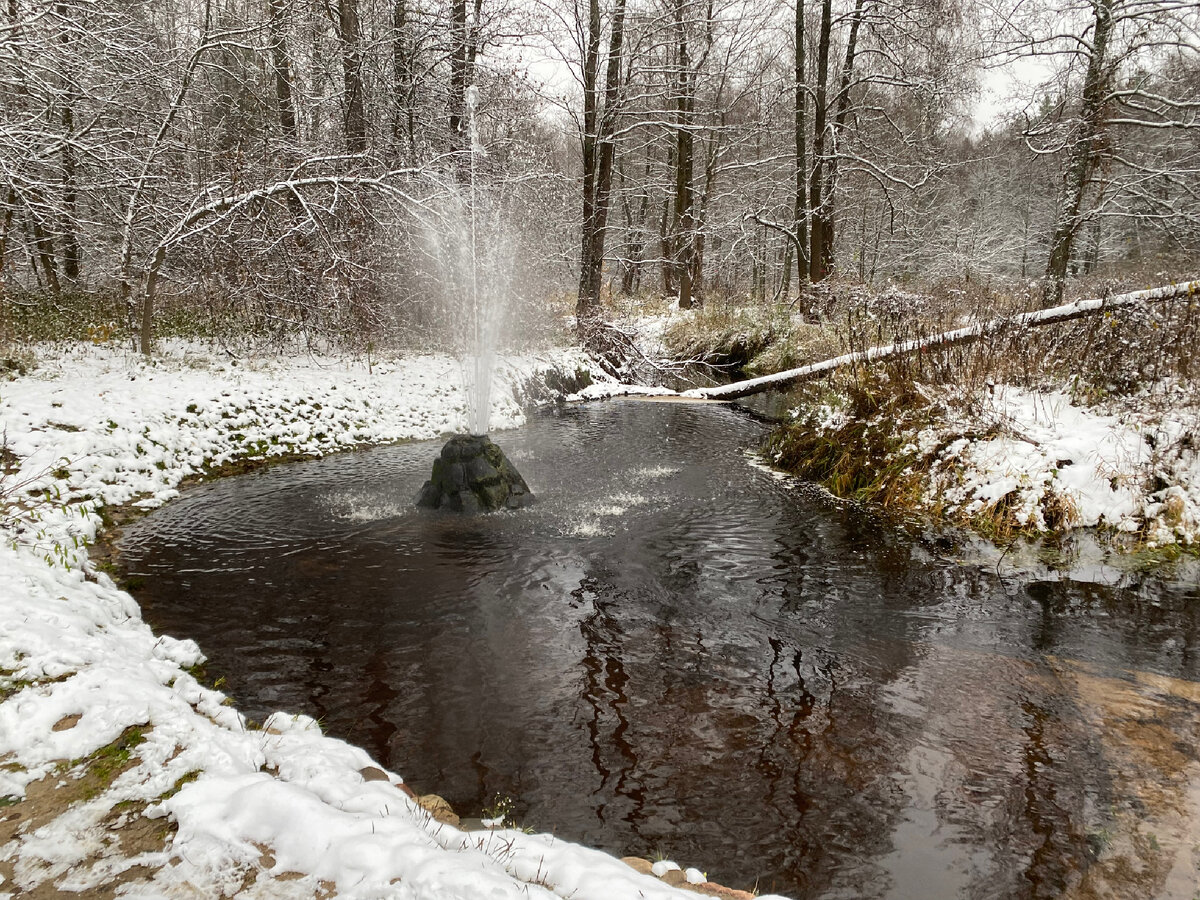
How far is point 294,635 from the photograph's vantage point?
4.79m

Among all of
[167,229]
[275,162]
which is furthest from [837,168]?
[167,229]

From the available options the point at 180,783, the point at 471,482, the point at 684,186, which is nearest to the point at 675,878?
the point at 180,783

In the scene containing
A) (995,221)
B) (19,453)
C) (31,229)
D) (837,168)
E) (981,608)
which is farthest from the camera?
(995,221)

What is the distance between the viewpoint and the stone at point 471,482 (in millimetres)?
7648

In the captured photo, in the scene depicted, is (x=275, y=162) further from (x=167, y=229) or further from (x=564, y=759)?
(x=564, y=759)

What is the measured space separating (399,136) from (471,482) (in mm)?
10237

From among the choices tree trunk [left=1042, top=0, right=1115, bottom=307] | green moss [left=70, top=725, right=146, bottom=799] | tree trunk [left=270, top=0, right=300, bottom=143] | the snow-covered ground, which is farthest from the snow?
tree trunk [left=270, top=0, right=300, bottom=143]

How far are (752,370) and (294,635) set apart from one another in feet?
41.5

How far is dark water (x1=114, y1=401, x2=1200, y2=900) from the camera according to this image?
3031mm

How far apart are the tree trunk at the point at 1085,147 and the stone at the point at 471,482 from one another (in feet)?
33.4

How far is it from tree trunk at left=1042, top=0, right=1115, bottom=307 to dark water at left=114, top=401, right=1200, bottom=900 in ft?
30.2

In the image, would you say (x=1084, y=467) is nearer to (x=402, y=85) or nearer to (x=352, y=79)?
(x=402, y=85)

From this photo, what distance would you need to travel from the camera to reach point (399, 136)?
14422 millimetres

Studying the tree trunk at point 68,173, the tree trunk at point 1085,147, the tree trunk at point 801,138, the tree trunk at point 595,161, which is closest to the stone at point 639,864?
the tree trunk at point 68,173
